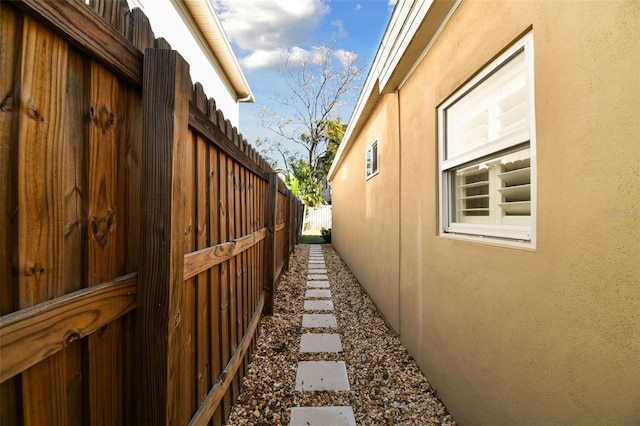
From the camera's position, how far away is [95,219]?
0.90m

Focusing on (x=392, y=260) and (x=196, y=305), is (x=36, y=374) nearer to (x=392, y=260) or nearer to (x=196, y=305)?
(x=196, y=305)

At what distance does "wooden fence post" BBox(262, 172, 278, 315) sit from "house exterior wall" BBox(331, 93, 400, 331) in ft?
4.82

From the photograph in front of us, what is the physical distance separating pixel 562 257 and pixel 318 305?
3721 millimetres

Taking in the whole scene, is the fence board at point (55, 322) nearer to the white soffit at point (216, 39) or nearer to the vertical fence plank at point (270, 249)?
the vertical fence plank at point (270, 249)

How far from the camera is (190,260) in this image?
1454 millimetres

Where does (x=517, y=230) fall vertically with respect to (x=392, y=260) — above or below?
above

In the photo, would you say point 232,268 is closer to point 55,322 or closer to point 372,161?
point 55,322

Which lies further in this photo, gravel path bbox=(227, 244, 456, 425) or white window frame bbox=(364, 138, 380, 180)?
white window frame bbox=(364, 138, 380, 180)

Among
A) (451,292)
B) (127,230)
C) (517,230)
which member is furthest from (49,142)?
(451,292)

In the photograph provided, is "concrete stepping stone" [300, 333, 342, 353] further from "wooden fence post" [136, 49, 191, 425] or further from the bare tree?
the bare tree

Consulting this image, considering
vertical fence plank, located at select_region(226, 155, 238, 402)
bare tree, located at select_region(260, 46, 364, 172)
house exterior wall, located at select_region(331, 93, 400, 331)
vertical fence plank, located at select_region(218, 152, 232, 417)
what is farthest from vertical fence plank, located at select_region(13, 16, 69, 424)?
bare tree, located at select_region(260, 46, 364, 172)

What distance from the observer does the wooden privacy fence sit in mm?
675

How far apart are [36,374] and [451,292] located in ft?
7.10

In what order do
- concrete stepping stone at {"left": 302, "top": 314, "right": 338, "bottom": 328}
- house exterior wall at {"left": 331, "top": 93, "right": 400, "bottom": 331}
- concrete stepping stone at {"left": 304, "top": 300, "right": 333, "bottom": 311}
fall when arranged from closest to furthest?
house exterior wall at {"left": 331, "top": 93, "right": 400, "bottom": 331} → concrete stepping stone at {"left": 302, "top": 314, "right": 338, "bottom": 328} → concrete stepping stone at {"left": 304, "top": 300, "right": 333, "bottom": 311}
